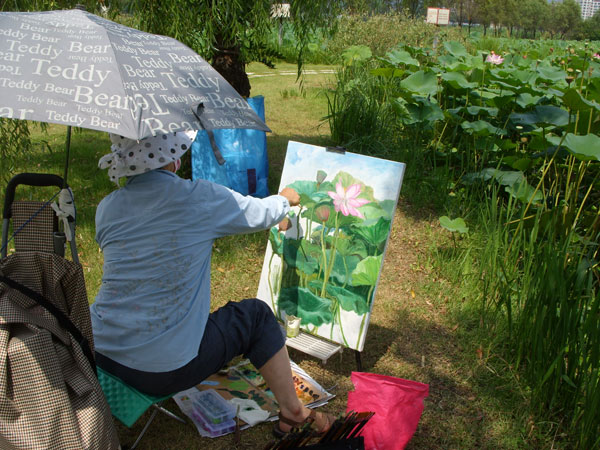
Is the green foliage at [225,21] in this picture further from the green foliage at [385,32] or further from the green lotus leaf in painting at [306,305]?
the green foliage at [385,32]

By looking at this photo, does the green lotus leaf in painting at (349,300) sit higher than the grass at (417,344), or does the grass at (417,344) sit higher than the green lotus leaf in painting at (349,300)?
the green lotus leaf in painting at (349,300)

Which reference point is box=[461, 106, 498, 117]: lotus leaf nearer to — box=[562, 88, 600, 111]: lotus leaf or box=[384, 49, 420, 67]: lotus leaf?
box=[562, 88, 600, 111]: lotus leaf

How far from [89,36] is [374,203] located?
4.63ft

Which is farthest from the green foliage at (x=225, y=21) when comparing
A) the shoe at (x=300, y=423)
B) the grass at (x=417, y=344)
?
the shoe at (x=300, y=423)

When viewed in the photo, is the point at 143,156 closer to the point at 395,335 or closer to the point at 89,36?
the point at 89,36

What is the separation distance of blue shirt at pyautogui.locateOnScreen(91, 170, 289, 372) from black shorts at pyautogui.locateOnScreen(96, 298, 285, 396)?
0.13 feet

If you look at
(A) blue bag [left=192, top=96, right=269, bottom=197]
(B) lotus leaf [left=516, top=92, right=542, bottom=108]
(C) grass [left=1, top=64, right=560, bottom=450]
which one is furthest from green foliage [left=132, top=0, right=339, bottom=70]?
(B) lotus leaf [left=516, top=92, right=542, bottom=108]

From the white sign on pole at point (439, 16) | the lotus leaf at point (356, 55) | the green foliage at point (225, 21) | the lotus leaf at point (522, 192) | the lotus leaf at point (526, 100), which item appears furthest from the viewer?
the white sign on pole at point (439, 16)

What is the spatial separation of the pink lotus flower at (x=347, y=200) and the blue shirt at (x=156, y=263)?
81 cm

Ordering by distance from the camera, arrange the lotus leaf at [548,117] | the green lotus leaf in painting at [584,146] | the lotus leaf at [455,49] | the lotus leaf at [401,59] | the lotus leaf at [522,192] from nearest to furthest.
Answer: the green lotus leaf in painting at [584,146] → the lotus leaf at [522,192] → the lotus leaf at [548,117] → the lotus leaf at [401,59] → the lotus leaf at [455,49]

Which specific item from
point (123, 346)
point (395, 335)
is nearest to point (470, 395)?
point (395, 335)

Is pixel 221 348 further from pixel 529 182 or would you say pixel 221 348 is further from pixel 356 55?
pixel 356 55

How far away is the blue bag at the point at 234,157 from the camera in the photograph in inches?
174

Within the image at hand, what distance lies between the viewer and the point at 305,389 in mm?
2617
